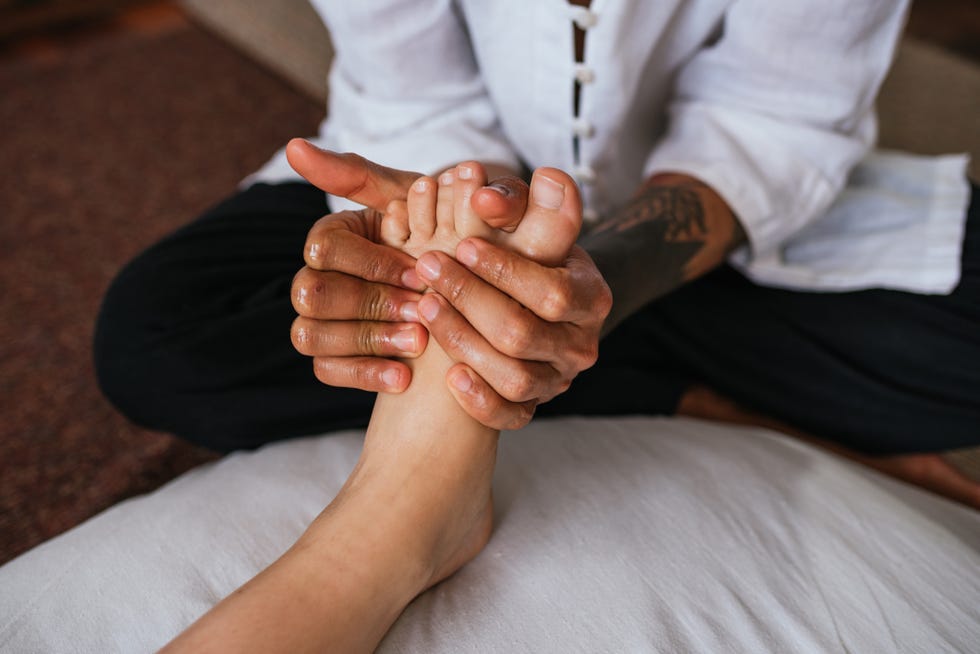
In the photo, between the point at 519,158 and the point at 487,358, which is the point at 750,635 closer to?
the point at 487,358

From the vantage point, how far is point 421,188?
550 mm

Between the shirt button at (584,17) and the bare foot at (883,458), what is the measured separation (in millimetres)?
457

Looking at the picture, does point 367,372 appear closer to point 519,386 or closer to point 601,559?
point 519,386

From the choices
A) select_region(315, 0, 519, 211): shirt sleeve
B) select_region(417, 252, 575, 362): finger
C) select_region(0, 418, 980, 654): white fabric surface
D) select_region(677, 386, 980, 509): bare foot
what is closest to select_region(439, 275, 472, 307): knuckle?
select_region(417, 252, 575, 362): finger

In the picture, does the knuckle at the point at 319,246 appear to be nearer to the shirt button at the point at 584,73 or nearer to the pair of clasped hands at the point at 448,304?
the pair of clasped hands at the point at 448,304

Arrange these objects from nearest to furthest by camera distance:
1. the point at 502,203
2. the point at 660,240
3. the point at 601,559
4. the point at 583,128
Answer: the point at 502,203 < the point at 601,559 < the point at 660,240 < the point at 583,128

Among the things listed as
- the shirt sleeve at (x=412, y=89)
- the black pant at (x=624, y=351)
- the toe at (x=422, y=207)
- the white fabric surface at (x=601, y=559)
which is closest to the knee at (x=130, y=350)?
the black pant at (x=624, y=351)

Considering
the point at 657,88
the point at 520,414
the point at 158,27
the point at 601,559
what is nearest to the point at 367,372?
the point at 520,414

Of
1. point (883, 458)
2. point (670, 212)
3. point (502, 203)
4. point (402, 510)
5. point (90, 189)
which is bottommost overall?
point (90, 189)

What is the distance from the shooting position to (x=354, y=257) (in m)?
0.57

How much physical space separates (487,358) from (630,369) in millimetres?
425

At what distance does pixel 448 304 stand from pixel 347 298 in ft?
0.28

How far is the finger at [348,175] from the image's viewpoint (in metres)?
0.54

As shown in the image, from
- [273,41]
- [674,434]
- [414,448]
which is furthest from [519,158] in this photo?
[273,41]
